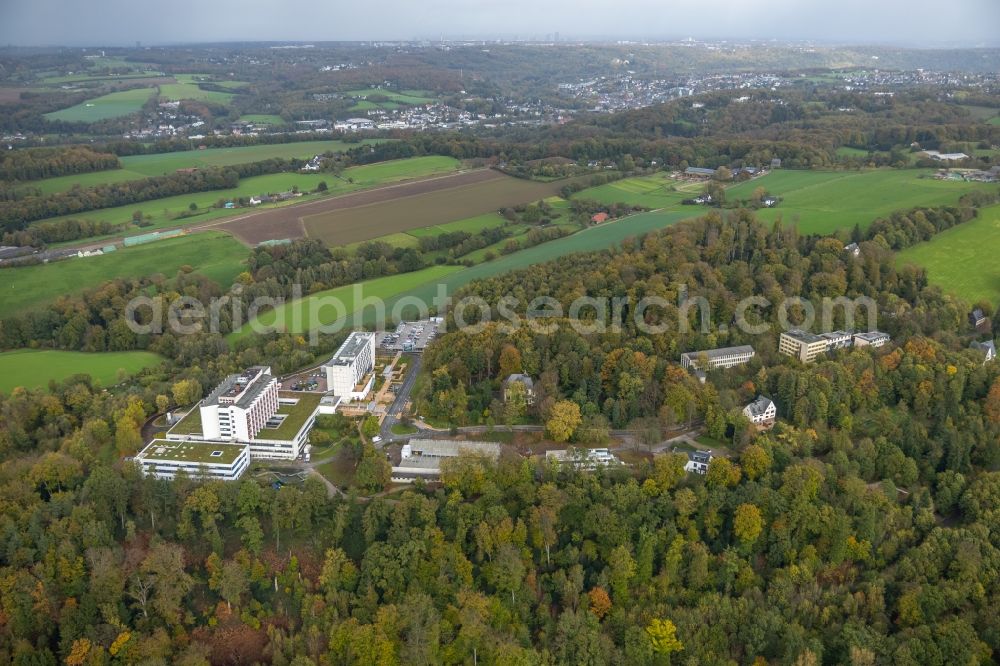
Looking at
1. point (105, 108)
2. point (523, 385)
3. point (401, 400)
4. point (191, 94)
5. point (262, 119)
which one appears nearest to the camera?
point (523, 385)

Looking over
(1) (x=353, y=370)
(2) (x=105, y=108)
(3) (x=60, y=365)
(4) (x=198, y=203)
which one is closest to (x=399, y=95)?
(2) (x=105, y=108)

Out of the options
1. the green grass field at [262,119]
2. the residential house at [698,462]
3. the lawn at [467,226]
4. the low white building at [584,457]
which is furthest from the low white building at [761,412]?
the green grass field at [262,119]

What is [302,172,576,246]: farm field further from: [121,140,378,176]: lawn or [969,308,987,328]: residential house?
[969,308,987,328]: residential house

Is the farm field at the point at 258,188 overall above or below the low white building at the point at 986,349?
above

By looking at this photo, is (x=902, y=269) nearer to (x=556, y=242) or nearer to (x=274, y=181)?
(x=556, y=242)

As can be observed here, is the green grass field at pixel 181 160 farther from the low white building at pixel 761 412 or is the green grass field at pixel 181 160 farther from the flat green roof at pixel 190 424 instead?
the low white building at pixel 761 412

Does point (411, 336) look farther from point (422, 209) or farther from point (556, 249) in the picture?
point (422, 209)
